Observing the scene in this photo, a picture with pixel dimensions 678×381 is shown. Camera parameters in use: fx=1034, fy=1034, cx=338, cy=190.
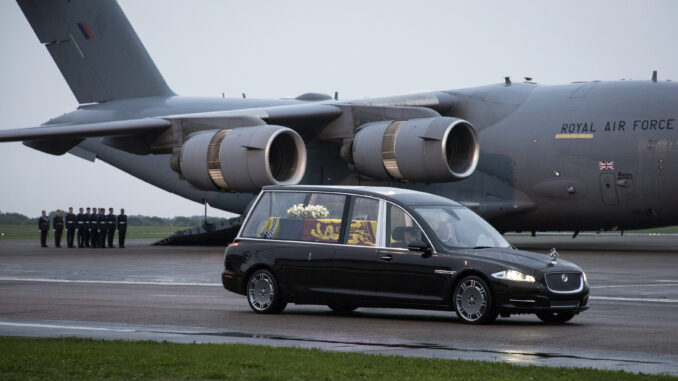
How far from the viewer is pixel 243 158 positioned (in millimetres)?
25719

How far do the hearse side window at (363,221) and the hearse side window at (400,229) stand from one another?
0.19 metres

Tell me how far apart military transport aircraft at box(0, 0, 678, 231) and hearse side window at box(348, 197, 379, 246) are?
1284 cm

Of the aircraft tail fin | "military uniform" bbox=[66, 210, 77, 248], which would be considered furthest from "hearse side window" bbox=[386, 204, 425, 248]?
"military uniform" bbox=[66, 210, 77, 248]

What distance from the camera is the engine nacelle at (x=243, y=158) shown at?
84.1ft

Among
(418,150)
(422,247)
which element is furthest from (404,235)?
(418,150)

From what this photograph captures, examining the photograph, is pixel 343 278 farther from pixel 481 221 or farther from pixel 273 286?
pixel 481 221

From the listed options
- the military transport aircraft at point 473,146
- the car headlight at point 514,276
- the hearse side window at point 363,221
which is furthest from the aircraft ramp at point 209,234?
the car headlight at point 514,276

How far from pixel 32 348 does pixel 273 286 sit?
14.5 ft

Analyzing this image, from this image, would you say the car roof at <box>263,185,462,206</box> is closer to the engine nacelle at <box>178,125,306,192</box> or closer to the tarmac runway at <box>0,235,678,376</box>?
the tarmac runway at <box>0,235,678,376</box>

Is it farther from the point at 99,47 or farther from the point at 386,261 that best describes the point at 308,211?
the point at 99,47

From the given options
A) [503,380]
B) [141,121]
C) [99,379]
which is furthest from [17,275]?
[503,380]

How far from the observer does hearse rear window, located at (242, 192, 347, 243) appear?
12.7 metres

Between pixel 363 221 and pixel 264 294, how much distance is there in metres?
1.55

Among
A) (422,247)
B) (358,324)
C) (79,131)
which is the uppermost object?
(79,131)
